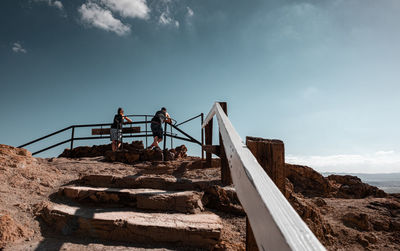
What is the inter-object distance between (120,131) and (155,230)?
5439 millimetres

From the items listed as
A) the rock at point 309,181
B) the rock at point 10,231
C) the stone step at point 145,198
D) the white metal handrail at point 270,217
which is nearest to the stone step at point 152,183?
the stone step at point 145,198

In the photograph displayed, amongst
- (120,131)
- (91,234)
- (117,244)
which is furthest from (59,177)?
(120,131)

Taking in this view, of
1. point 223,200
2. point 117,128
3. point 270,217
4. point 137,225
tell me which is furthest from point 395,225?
point 117,128

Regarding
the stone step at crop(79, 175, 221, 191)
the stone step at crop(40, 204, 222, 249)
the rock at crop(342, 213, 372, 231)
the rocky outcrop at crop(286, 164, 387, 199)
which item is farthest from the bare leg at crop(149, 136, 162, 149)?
the rock at crop(342, 213, 372, 231)

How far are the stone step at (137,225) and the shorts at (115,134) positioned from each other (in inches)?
179

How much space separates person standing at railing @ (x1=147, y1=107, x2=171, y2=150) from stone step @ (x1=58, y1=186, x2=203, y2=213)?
13.3 ft

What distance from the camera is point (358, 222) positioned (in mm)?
3648

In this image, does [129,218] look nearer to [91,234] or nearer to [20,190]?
[91,234]

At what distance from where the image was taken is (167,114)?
702 cm

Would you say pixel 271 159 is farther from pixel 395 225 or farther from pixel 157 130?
pixel 157 130

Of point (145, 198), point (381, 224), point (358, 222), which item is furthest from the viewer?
point (381, 224)

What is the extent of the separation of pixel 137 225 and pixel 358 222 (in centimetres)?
366

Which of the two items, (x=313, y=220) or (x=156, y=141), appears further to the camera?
(x=156, y=141)

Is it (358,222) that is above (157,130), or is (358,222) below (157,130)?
below
